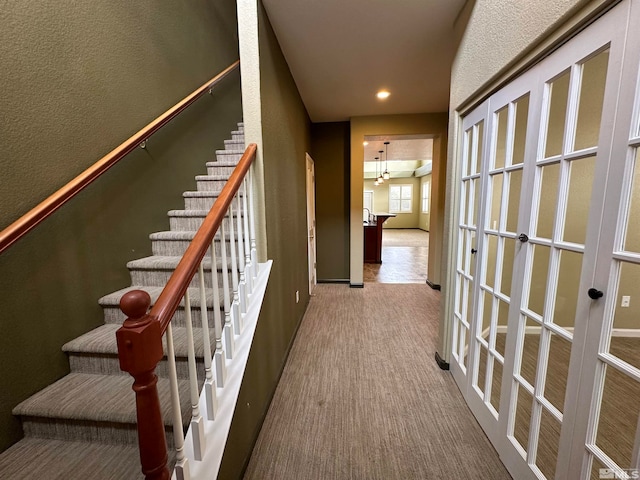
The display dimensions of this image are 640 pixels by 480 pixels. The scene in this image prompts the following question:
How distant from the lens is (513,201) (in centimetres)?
153

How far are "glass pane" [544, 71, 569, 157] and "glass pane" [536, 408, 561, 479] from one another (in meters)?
1.19

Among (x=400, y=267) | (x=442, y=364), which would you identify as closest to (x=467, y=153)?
(x=442, y=364)

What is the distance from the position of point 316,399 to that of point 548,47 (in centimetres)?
234

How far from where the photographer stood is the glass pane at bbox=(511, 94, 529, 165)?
4.55ft

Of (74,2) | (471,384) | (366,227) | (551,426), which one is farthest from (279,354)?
(366,227)

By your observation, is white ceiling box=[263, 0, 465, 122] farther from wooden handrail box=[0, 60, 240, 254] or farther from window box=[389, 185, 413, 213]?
window box=[389, 185, 413, 213]

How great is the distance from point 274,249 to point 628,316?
1997 mm

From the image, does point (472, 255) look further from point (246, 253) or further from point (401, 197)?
point (401, 197)

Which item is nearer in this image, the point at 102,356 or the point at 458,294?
the point at 102,356

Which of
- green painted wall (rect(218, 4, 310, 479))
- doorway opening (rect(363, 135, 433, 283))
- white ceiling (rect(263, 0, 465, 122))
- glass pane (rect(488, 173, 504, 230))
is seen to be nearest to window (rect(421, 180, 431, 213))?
doorway opening (rect(363, 135, 433, 283))

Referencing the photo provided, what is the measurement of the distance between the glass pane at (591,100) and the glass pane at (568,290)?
1.63 feet

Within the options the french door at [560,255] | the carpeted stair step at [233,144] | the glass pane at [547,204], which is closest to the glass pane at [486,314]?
the french door at [560,255]

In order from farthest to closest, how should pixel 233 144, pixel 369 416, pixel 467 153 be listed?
pixel 233 144
pixel 467 153
pixel 369 416

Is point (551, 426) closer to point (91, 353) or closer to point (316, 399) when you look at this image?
point (316, 399)
